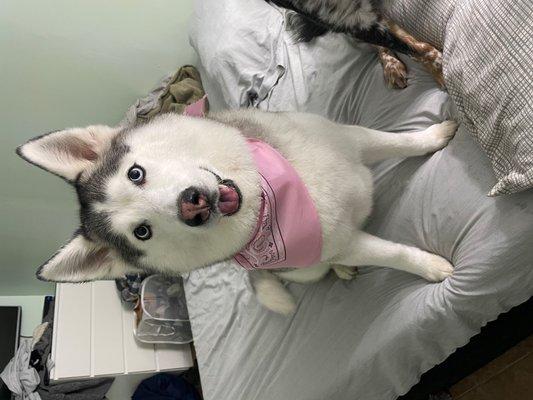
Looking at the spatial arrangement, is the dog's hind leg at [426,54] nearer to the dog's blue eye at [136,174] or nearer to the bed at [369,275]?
the bed at [369,275]

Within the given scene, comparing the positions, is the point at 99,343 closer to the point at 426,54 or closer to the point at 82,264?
the point at 82,264

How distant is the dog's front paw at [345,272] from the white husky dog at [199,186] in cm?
26

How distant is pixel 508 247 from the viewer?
1420 mm

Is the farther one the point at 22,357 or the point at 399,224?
the point at 22,357

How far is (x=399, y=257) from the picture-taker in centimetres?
173

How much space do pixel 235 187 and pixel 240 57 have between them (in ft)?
5.95

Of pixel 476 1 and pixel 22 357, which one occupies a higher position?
pixel 476 1

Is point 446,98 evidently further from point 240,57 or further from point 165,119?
point 240,57

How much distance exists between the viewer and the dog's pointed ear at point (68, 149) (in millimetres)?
1551

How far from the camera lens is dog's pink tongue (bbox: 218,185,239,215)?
152cm

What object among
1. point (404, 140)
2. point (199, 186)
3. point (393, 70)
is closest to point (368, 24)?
point (393, 70)

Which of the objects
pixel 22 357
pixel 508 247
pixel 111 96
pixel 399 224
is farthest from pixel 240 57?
pixel 22 357

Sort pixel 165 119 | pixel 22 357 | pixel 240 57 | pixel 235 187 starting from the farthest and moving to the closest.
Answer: pixel 22 357, pixel 240 57, pixel 165 119, pixel 235 187

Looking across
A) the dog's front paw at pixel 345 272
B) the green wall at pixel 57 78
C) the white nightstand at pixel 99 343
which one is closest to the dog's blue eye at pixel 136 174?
the dog's front paw at pixel 345 272
